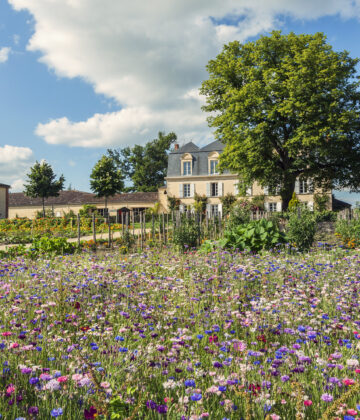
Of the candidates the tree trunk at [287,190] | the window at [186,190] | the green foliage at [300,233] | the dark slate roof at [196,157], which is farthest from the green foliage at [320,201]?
the green foliage at [300,233]

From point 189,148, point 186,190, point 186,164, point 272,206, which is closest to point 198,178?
point 186,190

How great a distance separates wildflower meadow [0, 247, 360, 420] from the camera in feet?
6.10

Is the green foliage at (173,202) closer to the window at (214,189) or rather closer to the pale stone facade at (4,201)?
the window at (214,189)

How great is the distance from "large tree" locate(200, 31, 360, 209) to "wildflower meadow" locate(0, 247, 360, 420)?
1725 centimetres

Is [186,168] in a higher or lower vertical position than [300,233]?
higher

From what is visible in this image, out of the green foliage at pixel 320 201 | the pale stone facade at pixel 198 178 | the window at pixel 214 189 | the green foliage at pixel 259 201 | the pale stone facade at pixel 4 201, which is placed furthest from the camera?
the pale stone facade at pixel 4 201

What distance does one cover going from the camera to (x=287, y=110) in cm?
2053

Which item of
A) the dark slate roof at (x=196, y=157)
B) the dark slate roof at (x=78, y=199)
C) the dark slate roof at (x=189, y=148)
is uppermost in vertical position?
the dark slate roof at (x=189, y=148)

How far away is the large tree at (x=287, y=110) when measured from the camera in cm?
2042

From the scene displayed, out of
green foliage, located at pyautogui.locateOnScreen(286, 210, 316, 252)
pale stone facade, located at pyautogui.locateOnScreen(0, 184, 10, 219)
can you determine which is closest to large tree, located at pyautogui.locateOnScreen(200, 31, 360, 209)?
green foliage, located at pyautogui.locateOnScreen(286, 210, 316, 252)

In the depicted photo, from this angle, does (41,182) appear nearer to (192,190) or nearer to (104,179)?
(104,179)

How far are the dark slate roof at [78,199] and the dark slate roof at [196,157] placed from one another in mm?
5582

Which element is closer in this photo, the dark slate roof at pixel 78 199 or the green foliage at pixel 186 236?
the green foliage at pixel 186 236

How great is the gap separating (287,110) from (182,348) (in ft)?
67.3
